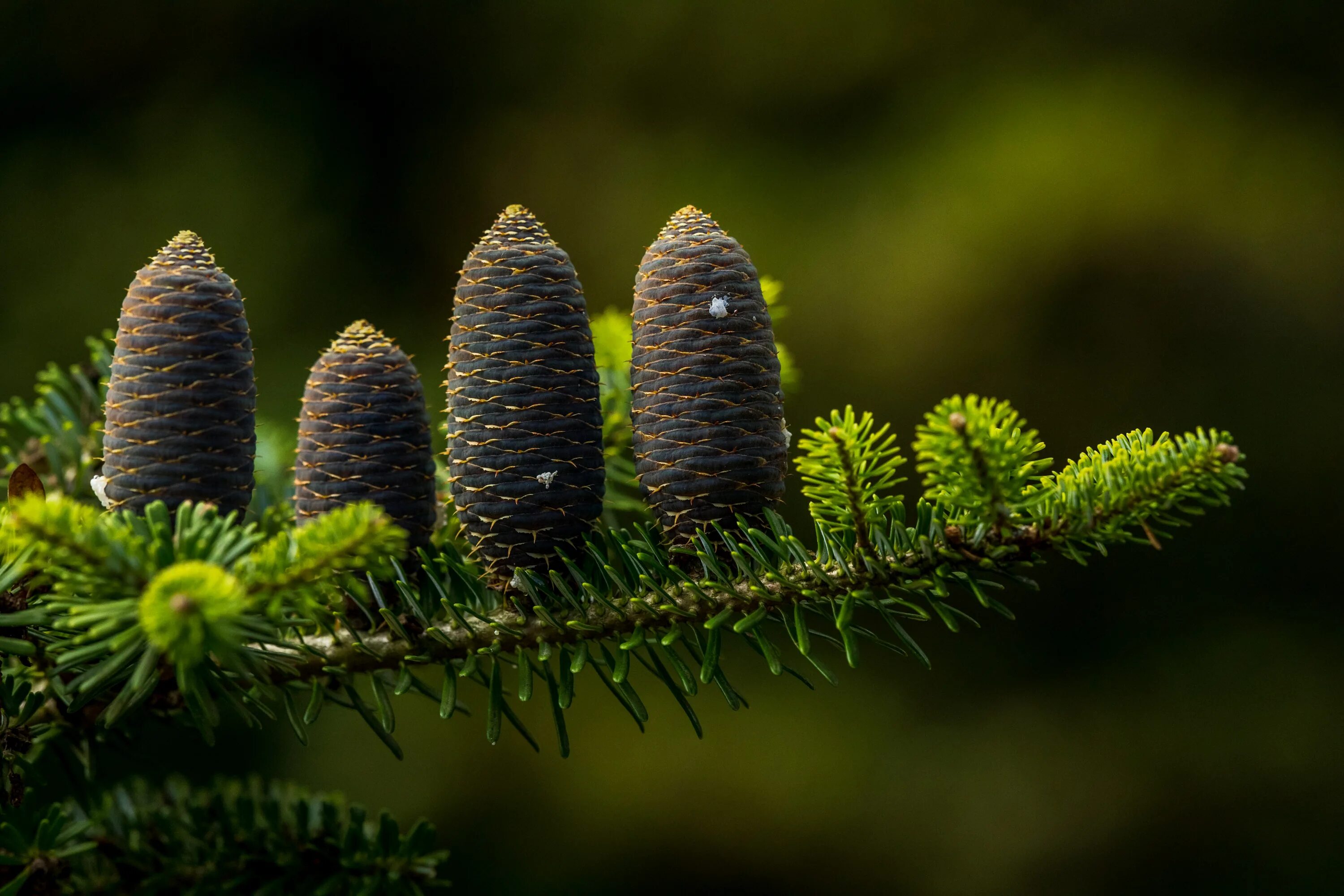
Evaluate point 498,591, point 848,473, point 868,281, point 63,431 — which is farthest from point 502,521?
point 868,281

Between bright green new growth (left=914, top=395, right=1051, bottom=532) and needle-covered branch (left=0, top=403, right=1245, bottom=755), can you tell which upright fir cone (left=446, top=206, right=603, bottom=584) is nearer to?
needle-covered branch (left=0, top=403, right=1245, bottom=755)

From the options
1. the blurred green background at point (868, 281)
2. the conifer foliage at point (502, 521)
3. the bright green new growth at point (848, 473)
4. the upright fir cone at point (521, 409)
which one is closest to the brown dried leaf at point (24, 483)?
the conifer foliage at point (502, 521)

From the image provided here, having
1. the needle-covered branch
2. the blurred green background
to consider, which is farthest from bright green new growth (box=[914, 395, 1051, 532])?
the blurred green background

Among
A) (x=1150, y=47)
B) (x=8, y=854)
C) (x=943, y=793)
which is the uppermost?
(x=1150, y=47)

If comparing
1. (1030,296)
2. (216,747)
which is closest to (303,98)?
(216,747)

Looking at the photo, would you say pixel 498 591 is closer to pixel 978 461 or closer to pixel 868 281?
pixel 978 461

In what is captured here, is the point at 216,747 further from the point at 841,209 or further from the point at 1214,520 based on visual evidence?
the point at 1214,520
